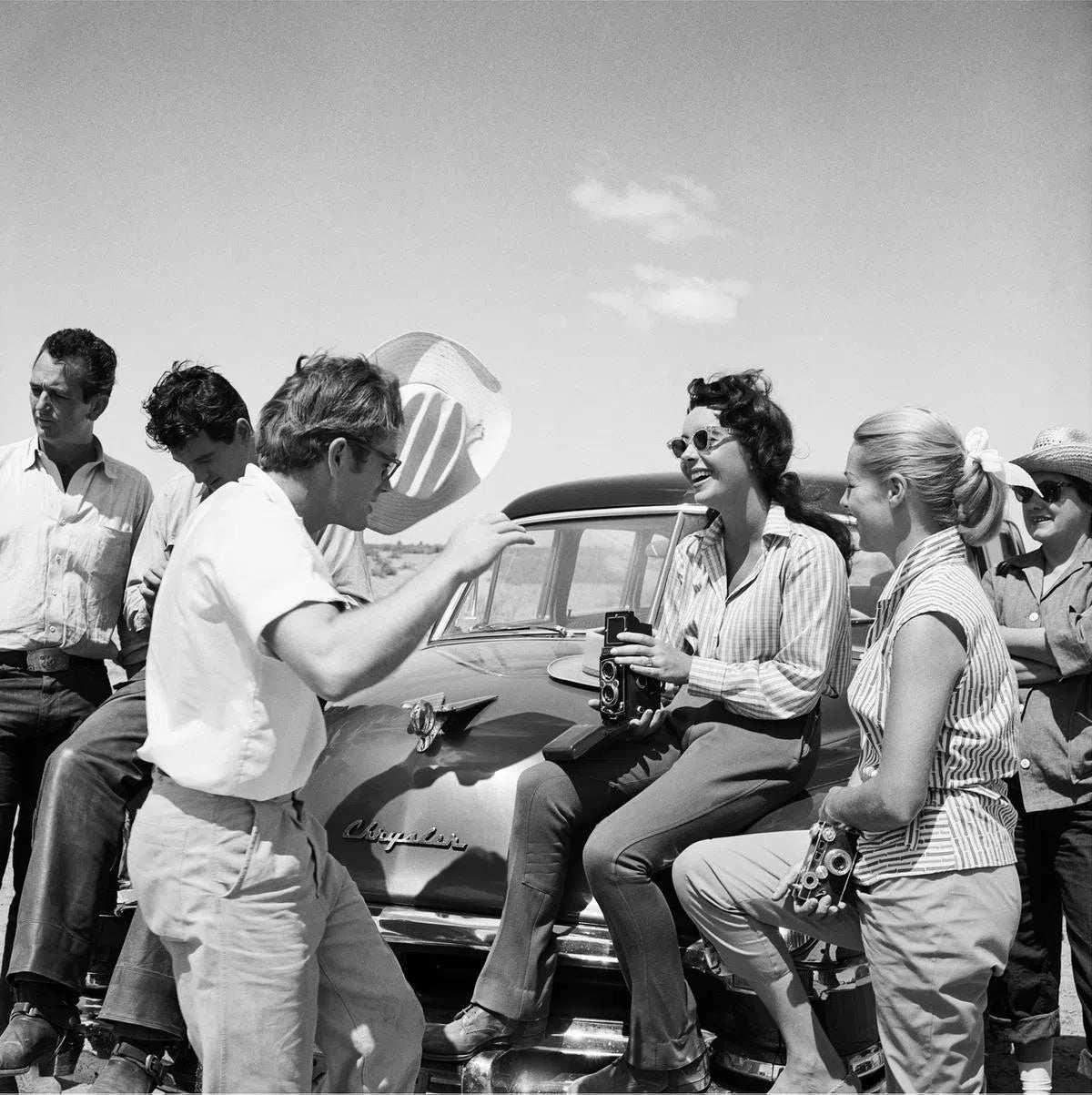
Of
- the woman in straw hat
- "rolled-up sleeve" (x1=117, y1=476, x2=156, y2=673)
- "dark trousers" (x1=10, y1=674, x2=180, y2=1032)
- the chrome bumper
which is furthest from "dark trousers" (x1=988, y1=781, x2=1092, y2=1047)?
"rolled-up sleeve" (x1=117, y1=476, x2=156, y2=673)

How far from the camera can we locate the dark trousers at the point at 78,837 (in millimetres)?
3477

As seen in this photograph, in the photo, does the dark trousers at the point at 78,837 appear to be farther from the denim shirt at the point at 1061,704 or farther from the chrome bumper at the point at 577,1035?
the denim shirt at the point at 1061,704

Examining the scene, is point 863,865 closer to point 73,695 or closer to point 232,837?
point 232,837

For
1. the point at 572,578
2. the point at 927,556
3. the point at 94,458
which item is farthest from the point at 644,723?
the point at 94,458

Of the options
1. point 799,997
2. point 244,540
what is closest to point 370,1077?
point 799,997

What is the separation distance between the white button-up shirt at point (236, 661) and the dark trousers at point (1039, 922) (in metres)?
2.43

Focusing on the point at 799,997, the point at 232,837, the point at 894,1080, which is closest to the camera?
the point at 232,837

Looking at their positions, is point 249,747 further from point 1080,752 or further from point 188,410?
point 1080,752

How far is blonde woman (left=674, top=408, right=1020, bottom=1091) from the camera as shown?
2490 millimetres

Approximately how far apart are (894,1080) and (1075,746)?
145cm

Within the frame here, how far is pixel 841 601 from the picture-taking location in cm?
350

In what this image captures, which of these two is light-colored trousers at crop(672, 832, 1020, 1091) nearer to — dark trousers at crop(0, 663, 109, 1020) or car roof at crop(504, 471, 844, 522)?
car roof at crop(504, 471, 844, 522)

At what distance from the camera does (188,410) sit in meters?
3.88

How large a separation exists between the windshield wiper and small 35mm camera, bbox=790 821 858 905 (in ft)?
7.33
